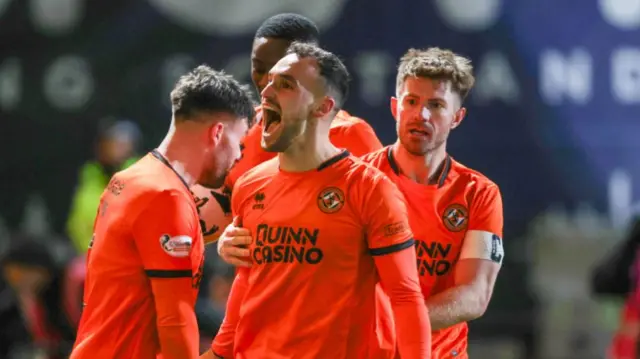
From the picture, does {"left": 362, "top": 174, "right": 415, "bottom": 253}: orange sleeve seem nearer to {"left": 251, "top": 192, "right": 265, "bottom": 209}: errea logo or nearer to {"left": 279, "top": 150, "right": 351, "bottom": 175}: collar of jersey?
{"left": 279, "top": 150, "right": 351, "bottom": 175}: collar of jersey

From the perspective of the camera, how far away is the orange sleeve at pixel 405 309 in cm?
421

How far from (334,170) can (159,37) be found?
5.42m

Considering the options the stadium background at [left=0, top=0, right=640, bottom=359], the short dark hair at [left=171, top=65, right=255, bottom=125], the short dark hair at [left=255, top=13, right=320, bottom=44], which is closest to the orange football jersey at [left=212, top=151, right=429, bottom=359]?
the short dark hair at [left=171, top=65, right=255, bottom=125]

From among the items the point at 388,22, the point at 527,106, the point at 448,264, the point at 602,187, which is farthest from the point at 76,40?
the point at 448,264

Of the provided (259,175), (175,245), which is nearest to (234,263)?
(175,245)

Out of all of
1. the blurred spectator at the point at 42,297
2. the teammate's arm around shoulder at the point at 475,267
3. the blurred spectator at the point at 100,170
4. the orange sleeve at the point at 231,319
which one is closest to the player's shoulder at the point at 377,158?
the teammate's arm around shoulder at the point at 475,267

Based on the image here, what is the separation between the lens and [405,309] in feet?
13.8

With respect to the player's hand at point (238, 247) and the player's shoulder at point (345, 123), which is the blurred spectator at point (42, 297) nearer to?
the player's shoulder at point (345, 123)

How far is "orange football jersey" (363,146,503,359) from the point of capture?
193 inches

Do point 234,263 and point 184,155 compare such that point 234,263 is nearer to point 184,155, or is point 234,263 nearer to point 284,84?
point 184,155

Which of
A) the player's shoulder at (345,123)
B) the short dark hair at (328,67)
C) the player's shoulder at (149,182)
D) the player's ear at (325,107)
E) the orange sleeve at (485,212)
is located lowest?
the orange sleeve at (485,212)

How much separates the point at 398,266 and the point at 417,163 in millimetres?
816

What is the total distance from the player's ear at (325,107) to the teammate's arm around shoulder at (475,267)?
0.79 metres

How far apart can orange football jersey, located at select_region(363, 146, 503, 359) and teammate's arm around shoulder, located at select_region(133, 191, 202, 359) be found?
34.6 inches
